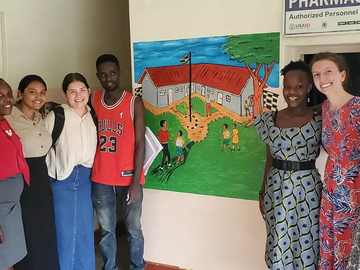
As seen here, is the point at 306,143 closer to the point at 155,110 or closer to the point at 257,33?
the point at 257,33

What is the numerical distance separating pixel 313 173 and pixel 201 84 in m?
A: 0.99

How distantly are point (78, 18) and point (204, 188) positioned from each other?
180cm

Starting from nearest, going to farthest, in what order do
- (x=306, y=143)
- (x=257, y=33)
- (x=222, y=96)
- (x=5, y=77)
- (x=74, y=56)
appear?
(x=306, y=143), (x=257, y=33), (x=222, y=96), (x=5, y=77), (x=74, y=56)

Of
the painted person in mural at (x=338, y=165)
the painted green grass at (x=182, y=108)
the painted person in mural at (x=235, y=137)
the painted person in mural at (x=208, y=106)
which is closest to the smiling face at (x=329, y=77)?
the painted person in mural at (x=338, y=165)

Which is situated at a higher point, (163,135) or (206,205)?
(163,135)

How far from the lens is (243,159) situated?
2574 mm

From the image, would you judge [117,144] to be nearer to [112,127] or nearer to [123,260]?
[112,127]

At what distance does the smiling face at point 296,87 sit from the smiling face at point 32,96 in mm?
1381

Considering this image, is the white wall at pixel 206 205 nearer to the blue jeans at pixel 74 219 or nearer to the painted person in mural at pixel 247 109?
the painted person in mural at pixel 247 109

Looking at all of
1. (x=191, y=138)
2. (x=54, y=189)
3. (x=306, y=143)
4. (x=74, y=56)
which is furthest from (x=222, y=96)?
(x=74, y=56)

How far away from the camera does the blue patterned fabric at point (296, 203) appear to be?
6.41 ft

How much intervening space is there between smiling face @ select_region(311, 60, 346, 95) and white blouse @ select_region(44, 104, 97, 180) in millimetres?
1417

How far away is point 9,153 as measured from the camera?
207 cm

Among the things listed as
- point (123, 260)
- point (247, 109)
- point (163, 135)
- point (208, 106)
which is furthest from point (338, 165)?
point (123, 260)
